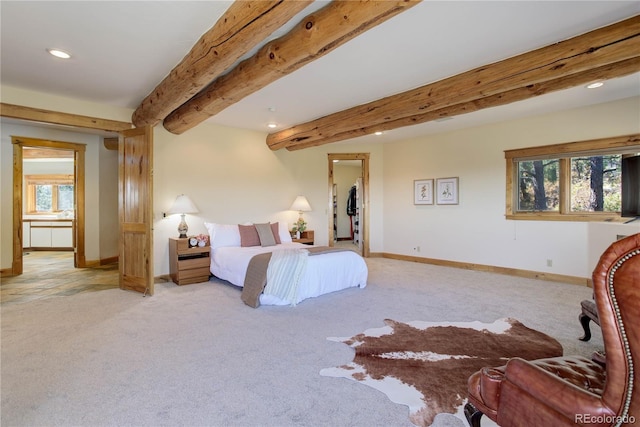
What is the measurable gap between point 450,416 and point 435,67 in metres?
3.10

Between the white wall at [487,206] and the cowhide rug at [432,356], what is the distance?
243 centimetres

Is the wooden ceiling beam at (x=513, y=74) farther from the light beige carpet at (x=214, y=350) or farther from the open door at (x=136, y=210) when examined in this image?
the open door at (x=136, y=210)

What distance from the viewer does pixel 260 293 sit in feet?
12.0

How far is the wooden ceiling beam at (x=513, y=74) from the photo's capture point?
251cm

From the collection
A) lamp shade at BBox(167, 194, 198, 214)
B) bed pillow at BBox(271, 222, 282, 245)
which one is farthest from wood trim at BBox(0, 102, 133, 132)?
bed pillow at BBox(271, 222, 282, 245)

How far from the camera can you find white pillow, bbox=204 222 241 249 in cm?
499

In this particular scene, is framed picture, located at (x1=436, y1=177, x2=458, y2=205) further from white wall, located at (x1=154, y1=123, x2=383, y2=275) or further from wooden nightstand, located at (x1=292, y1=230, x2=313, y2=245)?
wooden nightstand, located at (x1=292, y1=230, x2=313, y2=245)

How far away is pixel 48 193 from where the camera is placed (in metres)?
9.07

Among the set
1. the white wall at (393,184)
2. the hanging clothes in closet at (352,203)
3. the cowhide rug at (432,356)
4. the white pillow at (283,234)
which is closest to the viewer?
the cowhide rug at (432,356)

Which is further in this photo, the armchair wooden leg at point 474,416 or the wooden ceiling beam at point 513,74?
the wooden ceiling beam at point 513,74

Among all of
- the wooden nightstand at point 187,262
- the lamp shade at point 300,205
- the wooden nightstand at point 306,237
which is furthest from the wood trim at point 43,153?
the wooden nightstand at point 306,237

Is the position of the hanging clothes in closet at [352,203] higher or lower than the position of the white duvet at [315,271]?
higher

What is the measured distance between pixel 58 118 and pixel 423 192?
622 cm

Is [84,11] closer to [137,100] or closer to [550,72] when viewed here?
[137,100]
